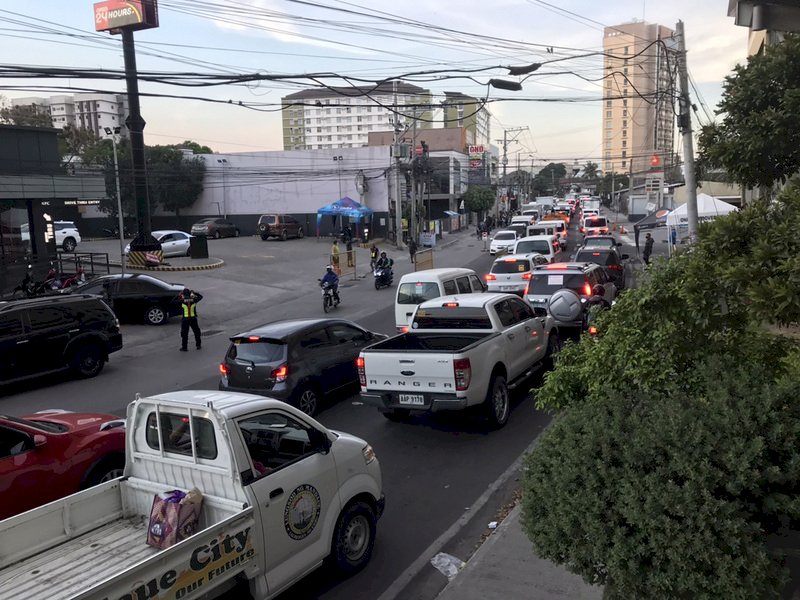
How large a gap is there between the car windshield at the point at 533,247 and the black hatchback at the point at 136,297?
12.9 meters

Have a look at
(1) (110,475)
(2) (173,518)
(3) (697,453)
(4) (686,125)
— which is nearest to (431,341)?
(1) (110,475)

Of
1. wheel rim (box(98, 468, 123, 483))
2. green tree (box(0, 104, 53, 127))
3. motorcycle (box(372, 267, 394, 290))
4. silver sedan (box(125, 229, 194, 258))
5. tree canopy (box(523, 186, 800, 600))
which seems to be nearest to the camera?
tree canopy (box(523, 186, 800, 600))

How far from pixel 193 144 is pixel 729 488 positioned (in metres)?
89.6

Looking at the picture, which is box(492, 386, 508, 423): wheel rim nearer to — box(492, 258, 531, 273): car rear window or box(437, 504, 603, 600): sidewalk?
box(437, 504, 603, 600): sidewalk

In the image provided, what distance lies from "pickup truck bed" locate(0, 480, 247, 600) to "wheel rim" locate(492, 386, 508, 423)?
5.24 metres

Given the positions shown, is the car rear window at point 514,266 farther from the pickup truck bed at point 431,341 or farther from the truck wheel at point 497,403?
the truck wheel at point 497,403

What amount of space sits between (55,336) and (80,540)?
9.66m

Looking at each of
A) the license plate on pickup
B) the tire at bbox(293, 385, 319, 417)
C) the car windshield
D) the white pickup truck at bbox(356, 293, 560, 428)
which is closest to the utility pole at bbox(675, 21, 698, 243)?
the car windshield

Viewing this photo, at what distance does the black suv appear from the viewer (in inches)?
505

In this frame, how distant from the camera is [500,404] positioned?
379 inches

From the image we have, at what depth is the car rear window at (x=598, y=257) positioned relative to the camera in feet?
71.3

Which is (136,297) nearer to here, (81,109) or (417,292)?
(417,292)

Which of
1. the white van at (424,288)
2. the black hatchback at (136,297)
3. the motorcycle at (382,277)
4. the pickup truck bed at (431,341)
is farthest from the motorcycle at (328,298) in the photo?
the pickup truck bed at (431,341)

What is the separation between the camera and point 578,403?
16.8ft
